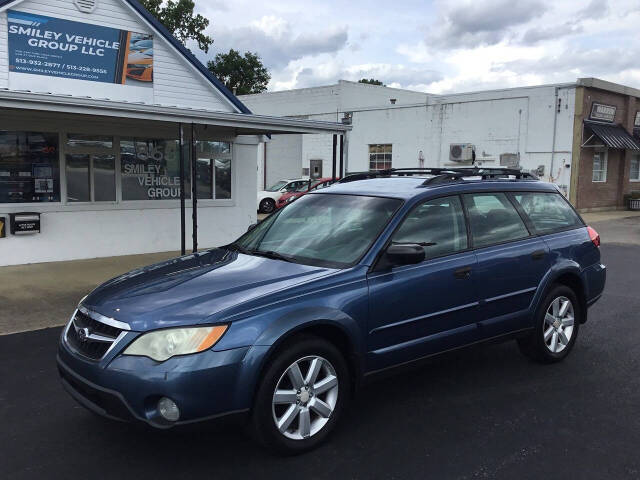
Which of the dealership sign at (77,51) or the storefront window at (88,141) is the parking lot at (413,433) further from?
the dealership sign at (77,51)

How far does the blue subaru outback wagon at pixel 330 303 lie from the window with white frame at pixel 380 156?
23.6m

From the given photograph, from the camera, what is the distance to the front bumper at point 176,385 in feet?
10.2

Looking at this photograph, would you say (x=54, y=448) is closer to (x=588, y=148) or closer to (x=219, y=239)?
(x=219, y=239)

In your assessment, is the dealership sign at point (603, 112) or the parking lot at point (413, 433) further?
the dealership sign at point (603, 112)

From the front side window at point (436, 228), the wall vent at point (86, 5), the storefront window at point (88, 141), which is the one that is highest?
the wall vent at point (86, 5)

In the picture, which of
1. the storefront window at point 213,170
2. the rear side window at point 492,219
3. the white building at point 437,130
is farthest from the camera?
the white building at point 437,130

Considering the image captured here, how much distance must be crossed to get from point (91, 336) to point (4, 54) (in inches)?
330

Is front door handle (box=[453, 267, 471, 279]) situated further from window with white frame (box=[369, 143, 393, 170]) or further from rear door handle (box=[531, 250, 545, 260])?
window with white frame (box=[369, 143, 393, 170])

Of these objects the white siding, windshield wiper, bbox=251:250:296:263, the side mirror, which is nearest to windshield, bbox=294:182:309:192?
the white siding

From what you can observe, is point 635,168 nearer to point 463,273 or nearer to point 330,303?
point 463,273

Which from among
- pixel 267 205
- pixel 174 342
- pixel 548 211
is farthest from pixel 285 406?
pixel 267 205

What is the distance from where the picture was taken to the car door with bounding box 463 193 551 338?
460cm

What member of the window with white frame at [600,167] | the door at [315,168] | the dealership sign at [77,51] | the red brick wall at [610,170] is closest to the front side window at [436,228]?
the dealership sign at [77,51]

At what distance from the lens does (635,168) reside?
1112 inches
